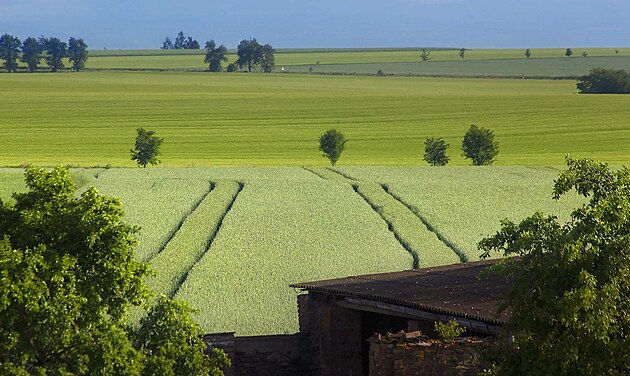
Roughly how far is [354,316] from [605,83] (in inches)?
4764

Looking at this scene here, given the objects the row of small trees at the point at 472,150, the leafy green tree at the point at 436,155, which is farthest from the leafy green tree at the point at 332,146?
the leafy green tree at the point at 436,155

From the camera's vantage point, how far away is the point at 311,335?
24.6m

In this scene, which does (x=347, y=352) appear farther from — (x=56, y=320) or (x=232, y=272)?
(x=56, y=320)

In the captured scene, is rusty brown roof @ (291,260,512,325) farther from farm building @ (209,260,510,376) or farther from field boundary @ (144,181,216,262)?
field boundary @ (144,181,216,262)

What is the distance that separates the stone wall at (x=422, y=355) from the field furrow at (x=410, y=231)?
13352 millimetres

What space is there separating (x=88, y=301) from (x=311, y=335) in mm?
10661

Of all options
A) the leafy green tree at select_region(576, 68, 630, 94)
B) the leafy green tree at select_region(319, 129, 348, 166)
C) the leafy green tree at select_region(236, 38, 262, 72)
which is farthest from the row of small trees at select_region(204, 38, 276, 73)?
the leafy green tree at select_region(319, 129, 348, 166)

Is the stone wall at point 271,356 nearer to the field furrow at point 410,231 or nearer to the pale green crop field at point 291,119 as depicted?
the field furrow at point 410,231

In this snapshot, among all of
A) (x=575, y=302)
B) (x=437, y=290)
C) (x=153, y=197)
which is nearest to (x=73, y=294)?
(x=575, y=302)

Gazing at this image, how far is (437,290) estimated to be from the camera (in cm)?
2278

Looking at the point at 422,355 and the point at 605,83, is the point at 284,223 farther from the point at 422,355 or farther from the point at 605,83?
the point at 605,83

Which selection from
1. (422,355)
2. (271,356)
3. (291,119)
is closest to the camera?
(422,355)

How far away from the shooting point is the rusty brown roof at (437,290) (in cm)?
2042

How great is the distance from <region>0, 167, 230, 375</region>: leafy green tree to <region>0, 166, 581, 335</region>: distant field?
32.4 feet
